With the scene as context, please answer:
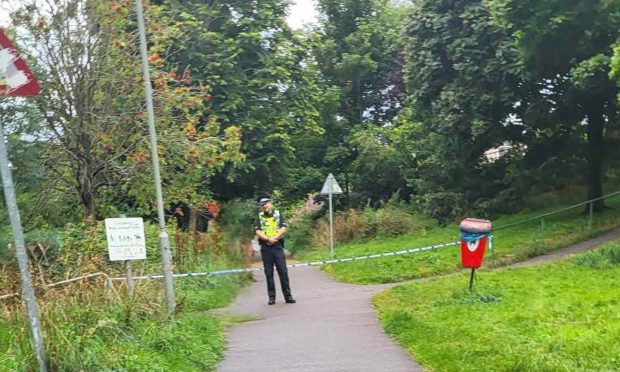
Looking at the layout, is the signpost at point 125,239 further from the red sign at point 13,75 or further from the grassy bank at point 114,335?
the red sign at point 13,75

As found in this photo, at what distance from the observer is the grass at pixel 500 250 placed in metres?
16.5

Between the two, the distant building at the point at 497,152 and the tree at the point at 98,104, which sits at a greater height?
the tree at the point at 98,104

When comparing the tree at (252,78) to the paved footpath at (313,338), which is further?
the tree at (252,78)

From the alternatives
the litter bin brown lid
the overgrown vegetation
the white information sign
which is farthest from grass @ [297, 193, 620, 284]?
the white information sign

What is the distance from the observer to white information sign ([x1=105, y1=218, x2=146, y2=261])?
9.41m

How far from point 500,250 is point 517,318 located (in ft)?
28.9

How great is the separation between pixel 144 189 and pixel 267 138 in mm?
12139

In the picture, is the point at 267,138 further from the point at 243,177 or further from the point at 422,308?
the point at 422,308

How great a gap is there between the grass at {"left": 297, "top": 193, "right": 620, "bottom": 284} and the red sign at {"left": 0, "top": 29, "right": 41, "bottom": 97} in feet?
38.7

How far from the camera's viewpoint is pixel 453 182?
27.9 metres

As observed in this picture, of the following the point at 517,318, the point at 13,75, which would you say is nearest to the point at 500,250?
the point at 517,318

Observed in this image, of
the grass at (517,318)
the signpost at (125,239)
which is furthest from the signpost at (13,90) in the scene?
the signpost at (125,239)

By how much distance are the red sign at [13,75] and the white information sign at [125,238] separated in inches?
170

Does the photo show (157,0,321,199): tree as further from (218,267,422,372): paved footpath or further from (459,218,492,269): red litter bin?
(459,218,492,269): red litter bin
